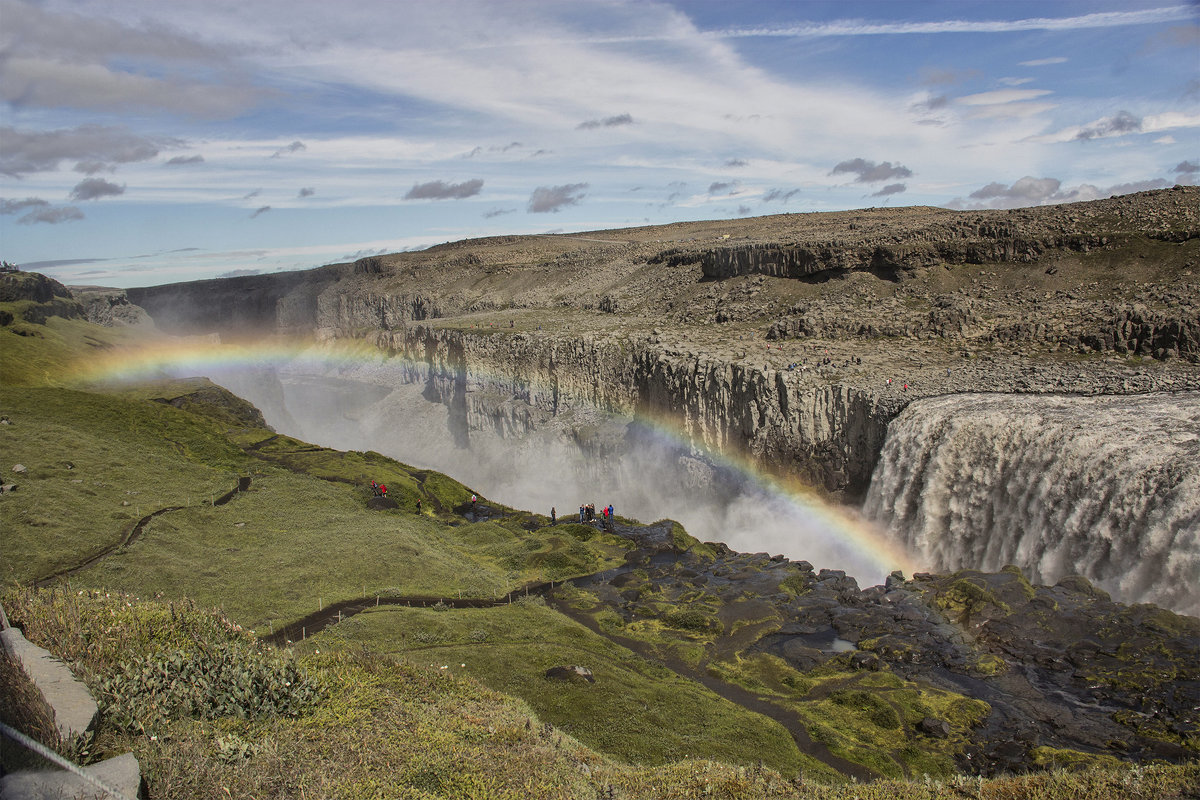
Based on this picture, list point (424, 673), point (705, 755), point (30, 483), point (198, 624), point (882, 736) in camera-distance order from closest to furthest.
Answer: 1. point (198, 624)
2. point (424, 673)
3. point (705, 755)
4. point (882, 736)
5. point (30, 483)

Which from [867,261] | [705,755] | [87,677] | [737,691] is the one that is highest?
[867,261]

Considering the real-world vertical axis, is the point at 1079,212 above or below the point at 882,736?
above

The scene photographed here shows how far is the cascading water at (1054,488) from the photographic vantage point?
91.8 ft

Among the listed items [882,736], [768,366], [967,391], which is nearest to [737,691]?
[882,736]

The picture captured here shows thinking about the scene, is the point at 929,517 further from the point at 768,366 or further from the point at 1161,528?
the point at 768,366

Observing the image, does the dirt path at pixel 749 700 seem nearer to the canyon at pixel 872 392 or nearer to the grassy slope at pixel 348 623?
the grassy slope at pixel 348 623

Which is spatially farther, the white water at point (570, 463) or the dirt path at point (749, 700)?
the white water at point (570, 463)

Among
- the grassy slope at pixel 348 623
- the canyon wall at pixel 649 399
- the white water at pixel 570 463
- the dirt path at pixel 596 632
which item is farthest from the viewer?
the white water at pixel 570 463

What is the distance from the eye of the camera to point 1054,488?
32.1 m

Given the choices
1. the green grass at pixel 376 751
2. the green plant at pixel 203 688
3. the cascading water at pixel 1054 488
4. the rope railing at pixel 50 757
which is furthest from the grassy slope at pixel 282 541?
the cascading water at pixel 1054 488

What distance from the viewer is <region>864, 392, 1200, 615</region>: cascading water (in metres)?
28.0

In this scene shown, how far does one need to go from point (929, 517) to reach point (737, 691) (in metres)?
17.0

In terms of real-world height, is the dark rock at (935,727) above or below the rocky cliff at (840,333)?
below

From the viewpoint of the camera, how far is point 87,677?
43.7ft
